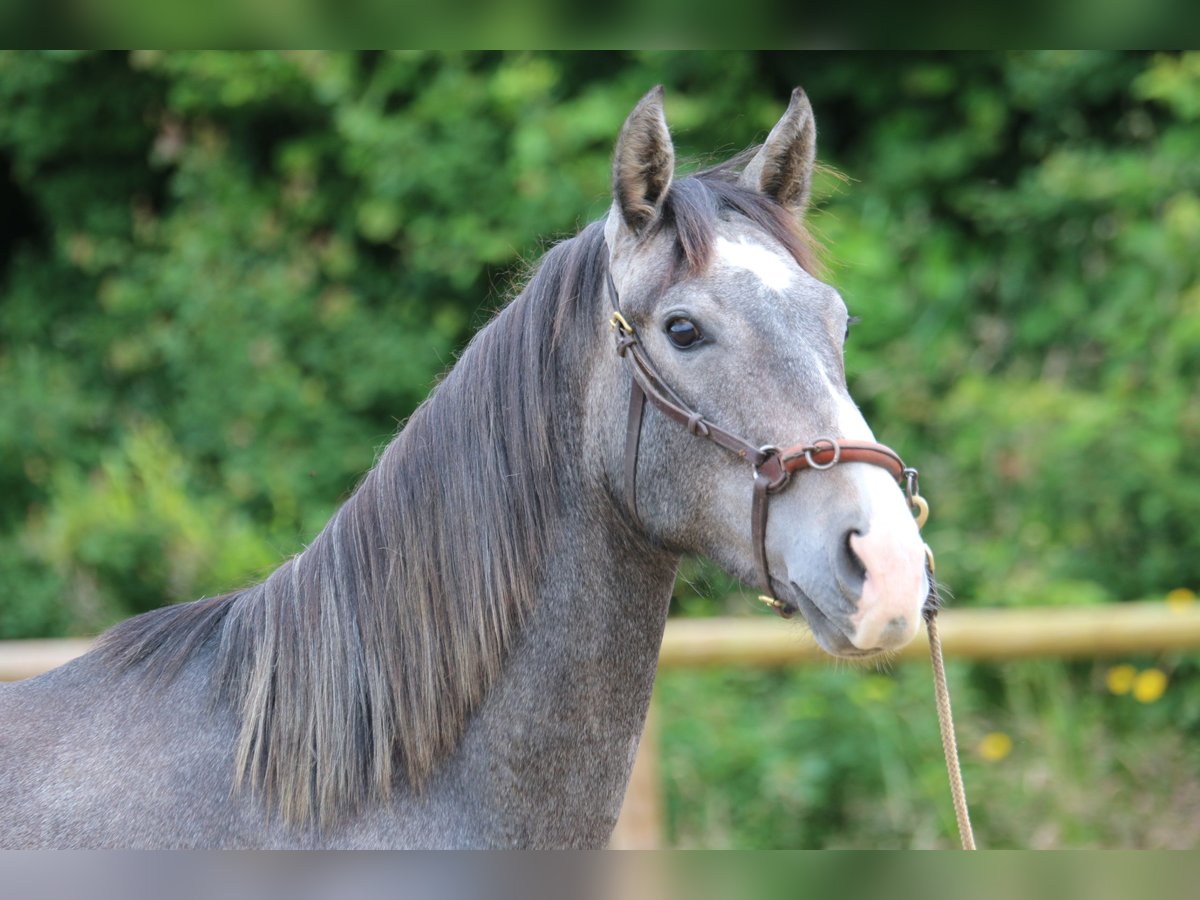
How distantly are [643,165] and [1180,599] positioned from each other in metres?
3.76

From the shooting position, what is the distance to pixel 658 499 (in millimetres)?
1926

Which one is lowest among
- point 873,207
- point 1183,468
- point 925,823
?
point 925,823

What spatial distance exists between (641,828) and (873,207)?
3.89 meters

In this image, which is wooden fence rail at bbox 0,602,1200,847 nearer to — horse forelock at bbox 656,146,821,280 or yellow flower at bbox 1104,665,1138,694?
yellow flower at bbox 1104,665,1138,694

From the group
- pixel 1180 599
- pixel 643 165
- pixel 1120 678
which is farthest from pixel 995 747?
pixel 643 165

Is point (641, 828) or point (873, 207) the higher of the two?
point (873, 207)

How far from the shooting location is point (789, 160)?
2182 millimetres

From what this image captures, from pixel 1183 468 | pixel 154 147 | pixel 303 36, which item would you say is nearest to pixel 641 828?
pixel 1183 468

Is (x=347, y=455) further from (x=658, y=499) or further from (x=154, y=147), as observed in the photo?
(x=658, y=499)

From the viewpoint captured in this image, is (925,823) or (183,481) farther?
(183,481)

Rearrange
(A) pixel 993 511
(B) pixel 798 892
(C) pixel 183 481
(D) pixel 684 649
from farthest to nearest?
(C) pixel 183 481 → (A) pixel 993 511 → (D) pixel 684 649 → (B) pixel 798 892

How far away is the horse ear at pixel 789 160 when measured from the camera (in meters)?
2.13

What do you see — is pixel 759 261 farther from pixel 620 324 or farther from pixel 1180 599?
pixel 1180 599

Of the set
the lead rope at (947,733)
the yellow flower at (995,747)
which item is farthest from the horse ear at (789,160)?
the yellow flower at (995,747)
